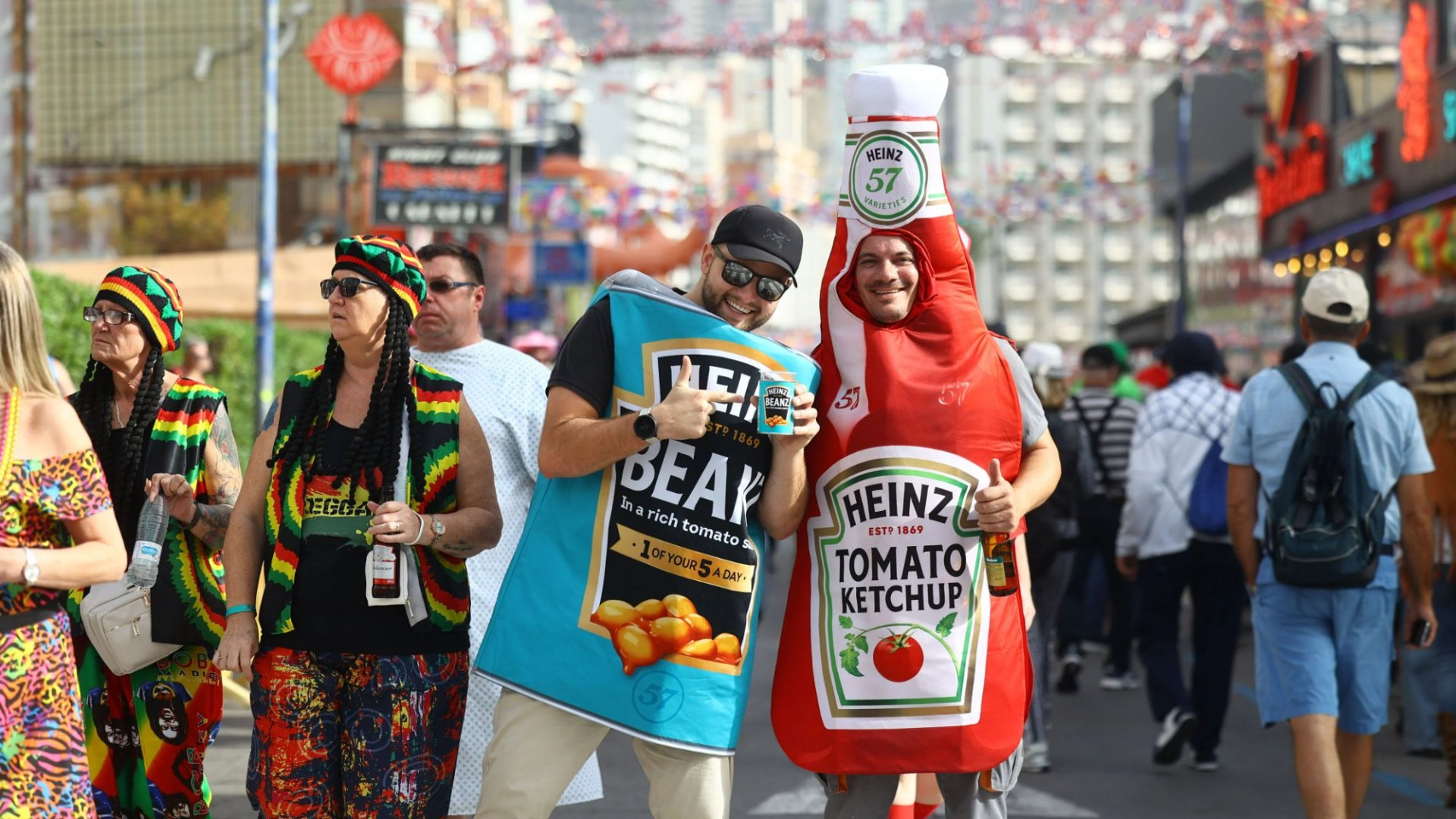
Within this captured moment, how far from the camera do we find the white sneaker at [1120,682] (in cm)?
1123

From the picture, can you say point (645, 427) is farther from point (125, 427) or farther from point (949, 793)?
point (125, 427)

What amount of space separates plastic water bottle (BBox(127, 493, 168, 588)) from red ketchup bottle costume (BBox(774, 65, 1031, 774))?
1670 millimetres

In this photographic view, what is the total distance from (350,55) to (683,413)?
19.8 metres

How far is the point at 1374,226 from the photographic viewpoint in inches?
818

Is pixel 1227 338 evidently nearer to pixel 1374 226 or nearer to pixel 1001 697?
pixel 1374 226

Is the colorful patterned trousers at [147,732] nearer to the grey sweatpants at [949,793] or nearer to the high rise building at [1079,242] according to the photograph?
the grey sweatpants at [949,793]

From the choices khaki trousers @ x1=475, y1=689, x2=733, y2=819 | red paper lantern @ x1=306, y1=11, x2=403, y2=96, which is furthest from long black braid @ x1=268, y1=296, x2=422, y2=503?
red paper lantern @ x1=306, y1=11, x2=403, y2=96

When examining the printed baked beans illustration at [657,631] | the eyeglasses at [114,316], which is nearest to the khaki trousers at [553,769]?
the printed baked beans illustration at [657,631]

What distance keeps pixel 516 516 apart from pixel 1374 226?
17155 mm

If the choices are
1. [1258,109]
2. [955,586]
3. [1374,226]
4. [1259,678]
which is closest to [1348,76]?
[1374,226]

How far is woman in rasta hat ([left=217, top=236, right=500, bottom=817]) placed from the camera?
4.37 meters

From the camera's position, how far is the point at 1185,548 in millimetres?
8711

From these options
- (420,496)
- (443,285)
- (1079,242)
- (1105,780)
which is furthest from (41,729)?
(1079,242)

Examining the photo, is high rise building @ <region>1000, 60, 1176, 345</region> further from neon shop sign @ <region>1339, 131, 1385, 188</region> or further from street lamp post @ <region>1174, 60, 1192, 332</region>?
neon shop sign @ <region>1339, 131, 1385, 188</region>
